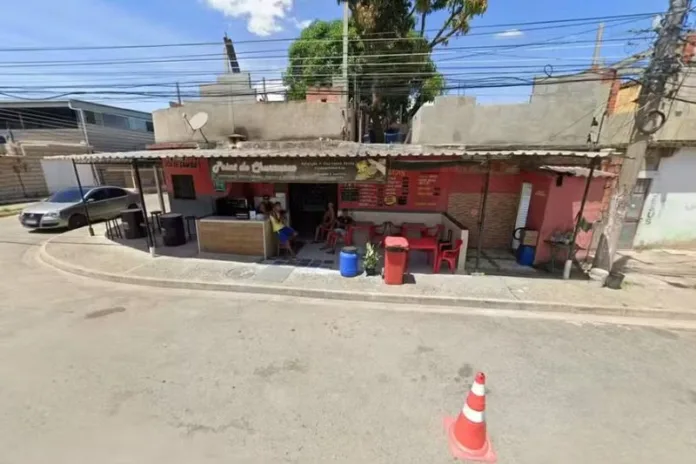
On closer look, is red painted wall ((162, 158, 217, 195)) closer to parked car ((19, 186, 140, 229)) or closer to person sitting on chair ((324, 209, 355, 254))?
parked car ((19, 186, 140, 229))

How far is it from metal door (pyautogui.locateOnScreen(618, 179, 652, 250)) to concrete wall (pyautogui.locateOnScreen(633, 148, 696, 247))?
0.38 ft

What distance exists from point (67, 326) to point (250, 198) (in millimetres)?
6729

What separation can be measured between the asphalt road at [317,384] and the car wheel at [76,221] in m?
7.34

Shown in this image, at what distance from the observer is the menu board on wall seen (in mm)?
9574

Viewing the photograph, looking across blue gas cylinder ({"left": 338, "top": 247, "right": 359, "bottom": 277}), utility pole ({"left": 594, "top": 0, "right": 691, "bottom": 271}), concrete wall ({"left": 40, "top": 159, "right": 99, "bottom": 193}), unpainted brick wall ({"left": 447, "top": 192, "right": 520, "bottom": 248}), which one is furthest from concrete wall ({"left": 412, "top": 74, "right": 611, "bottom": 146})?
concrete wall ({"left": 40, "top": 159, "right": 99, "bottom": 193})

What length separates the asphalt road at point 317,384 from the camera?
112 inches

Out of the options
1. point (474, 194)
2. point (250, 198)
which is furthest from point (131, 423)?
point (474, 194)

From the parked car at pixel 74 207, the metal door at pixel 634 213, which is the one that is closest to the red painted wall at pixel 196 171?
the parked car at pixel 74 207

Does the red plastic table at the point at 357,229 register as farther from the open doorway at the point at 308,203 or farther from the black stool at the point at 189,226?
the black stool at the point at 189,226

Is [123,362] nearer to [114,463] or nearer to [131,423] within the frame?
[131,423]

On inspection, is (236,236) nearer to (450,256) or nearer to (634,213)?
(450,256)

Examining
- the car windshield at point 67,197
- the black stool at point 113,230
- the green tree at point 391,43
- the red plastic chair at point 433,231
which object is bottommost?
the black stool at point 113,230

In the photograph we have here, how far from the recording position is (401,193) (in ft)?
32.0

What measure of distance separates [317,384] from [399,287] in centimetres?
325
